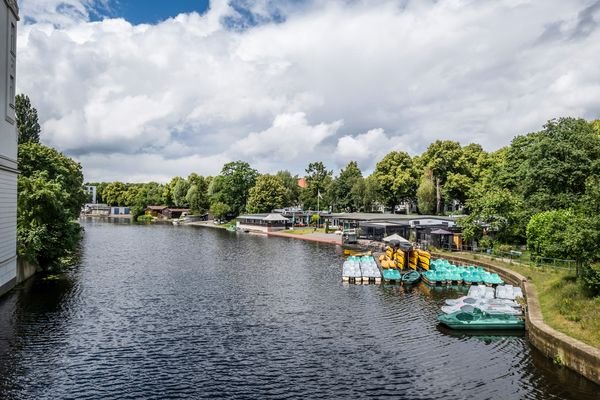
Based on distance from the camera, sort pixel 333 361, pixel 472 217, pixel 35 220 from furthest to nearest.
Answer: pixel 472 217 → pixel 35 220 → pixel 333 361

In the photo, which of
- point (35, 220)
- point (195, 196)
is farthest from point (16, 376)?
point (195, 196)

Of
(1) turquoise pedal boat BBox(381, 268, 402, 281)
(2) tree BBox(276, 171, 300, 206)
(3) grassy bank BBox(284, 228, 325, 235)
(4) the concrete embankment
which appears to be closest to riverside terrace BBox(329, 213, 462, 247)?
(3) grassy bank BBox(284, 228, 325, 235)

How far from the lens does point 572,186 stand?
168ft

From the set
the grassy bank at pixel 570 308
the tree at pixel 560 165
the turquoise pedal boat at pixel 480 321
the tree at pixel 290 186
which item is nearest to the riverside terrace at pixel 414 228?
the tree at pixel 560 165

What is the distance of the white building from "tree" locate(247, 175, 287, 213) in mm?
94411

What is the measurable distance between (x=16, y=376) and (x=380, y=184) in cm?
9508

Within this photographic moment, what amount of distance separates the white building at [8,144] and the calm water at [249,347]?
2396mm

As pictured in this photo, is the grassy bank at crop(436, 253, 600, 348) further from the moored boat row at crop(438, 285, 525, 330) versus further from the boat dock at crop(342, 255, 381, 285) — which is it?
the boat dock at crop(342, 255, 381, 285)

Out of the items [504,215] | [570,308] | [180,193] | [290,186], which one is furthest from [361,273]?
[180,193]

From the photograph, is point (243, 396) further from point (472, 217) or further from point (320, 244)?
point (320, 244)

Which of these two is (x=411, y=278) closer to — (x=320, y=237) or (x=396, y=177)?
(x=320, y=237)

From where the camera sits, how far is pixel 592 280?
2525cm

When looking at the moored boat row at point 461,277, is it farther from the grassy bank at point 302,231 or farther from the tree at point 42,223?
the grassy bank at point 302,231

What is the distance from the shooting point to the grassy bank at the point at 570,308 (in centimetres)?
2181
